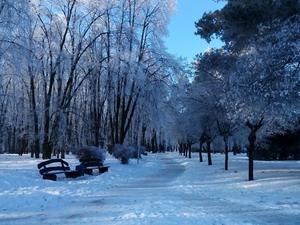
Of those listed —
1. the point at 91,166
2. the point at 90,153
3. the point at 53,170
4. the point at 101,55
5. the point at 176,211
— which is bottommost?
the point at 176,211

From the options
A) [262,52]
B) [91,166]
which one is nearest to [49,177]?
[91,166]

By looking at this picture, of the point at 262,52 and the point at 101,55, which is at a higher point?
the point at 101,55

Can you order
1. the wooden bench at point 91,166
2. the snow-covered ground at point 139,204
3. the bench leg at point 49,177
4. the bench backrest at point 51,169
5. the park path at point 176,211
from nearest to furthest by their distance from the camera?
1. the park path at point 176,211
2. the snow-covered ground at point 139,204
3. the bench leg at point 49,177
4. the bench backrest at point 51,169
5. the wooden bench at point 91,166

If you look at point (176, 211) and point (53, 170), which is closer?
point (176, 211)

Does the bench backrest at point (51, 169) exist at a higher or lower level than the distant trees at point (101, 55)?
lower

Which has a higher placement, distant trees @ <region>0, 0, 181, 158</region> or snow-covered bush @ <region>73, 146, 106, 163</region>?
distant trees @ <region>0, 0, 181, 158</region>

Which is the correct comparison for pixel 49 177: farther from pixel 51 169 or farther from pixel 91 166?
pixel 91 166

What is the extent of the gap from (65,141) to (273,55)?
23.8 meters

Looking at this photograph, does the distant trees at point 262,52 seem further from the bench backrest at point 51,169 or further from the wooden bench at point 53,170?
the bench backrest at point 51,169

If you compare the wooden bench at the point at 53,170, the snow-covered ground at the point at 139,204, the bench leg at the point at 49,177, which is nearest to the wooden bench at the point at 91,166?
the wooden bench at the point at 53,170

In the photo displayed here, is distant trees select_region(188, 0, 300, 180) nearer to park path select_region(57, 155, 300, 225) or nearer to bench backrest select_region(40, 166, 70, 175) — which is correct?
park path select_region(57, 155, 300, 225)

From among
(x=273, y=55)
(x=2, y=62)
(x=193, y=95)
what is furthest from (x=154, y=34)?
(x=273, y=55)

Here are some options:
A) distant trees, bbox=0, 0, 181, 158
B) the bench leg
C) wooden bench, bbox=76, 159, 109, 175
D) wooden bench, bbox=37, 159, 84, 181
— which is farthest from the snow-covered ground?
distant trees, bbox=0, 0, 181, 158

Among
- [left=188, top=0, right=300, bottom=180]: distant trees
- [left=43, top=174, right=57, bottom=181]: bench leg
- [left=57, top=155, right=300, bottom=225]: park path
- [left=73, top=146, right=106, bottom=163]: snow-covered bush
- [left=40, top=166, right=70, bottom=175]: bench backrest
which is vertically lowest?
[left=57, top=155, right=300, bottom=225]: park path
